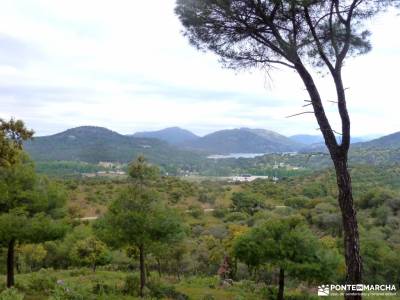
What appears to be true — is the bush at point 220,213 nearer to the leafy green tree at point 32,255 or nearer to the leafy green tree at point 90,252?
the leafy green tree at point 32,255

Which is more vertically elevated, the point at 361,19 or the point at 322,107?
the point at 361,19

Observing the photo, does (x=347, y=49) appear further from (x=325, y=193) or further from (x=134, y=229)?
(x=325, y=193)

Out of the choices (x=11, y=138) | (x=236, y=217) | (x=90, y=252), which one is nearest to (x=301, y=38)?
(x=11, y=138)

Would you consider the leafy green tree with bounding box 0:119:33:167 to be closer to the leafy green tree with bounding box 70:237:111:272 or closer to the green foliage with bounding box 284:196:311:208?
the leafy green tree with bounding box 70:237:111:272

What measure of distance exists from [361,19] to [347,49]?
1.04 metres

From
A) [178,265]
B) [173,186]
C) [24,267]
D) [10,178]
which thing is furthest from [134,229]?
[173,186]

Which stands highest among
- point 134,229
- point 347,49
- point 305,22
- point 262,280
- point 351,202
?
point 305,22

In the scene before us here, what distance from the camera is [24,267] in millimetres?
28594

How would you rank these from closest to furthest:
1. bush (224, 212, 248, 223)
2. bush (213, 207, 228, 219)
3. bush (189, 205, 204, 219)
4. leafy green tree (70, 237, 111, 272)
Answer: leafy green tree (70, 237, 111, 272) < bush (224, 212, 248, 223) < bush (189, 205, 204, 219) < bush (213, 207, 228, 219)

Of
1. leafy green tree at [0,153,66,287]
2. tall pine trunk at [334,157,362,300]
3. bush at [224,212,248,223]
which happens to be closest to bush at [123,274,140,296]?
leafy green tree at [0,153,66,287]

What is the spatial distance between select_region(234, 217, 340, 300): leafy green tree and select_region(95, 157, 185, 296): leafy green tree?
2943 millimetres

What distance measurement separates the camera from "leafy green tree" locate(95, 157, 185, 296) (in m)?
14.1

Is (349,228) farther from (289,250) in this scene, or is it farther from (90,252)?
(90,252)

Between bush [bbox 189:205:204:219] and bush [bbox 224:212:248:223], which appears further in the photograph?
bush [bbox 189:205:204:219]
